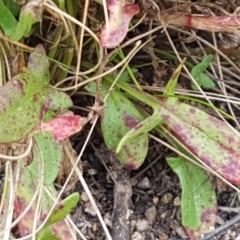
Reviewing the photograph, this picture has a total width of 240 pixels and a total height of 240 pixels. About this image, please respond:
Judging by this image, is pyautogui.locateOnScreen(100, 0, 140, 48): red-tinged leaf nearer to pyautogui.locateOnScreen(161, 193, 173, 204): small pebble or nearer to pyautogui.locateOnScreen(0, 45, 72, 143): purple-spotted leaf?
pyautogui.locateOnScreen(0, 45, 72, 143): purple-spotted leaf

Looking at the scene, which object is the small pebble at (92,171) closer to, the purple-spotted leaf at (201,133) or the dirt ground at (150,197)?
the dirt ground at (150,197)

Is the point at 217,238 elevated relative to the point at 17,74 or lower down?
lower down

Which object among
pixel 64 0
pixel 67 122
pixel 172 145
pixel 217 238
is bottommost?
pixel 217 238

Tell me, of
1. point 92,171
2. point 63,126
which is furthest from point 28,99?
point 92,171

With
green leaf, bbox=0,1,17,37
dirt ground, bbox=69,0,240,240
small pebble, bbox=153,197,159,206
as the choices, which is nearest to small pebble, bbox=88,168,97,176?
dirt ground, bbox=69,0,240,240

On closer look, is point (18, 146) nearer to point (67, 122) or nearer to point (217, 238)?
point (67, 122)

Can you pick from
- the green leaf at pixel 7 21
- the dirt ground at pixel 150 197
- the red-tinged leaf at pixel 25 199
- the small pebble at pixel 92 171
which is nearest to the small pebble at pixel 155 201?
the dirt ground at pixel 150 197

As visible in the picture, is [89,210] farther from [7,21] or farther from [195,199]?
[7,21]

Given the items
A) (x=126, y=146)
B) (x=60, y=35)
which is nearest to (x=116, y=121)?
(x=126, y=146)
